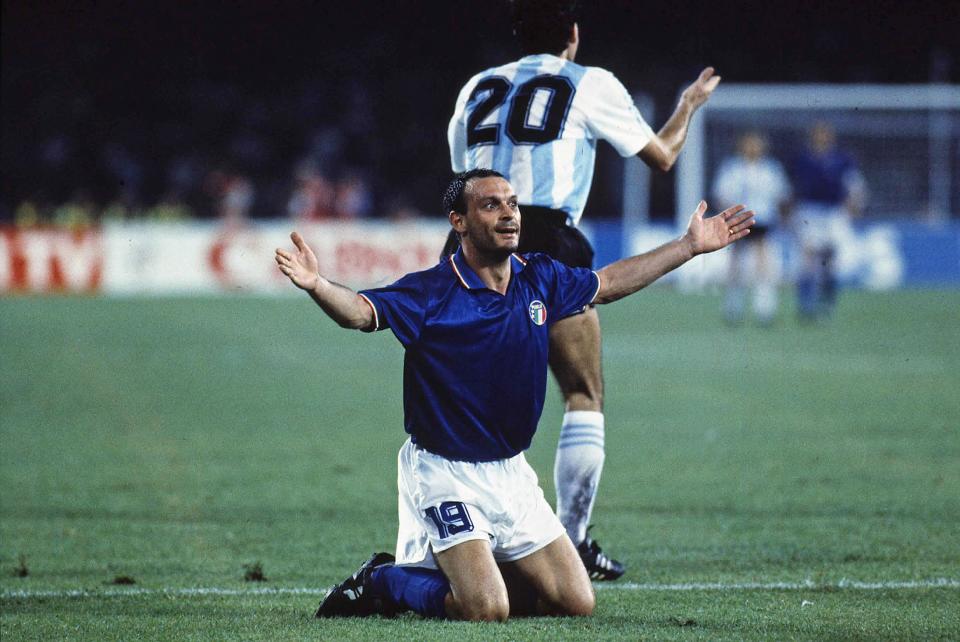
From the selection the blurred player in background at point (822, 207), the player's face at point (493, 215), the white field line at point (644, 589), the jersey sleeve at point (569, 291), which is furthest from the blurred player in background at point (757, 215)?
the player's face at point (493, 215)

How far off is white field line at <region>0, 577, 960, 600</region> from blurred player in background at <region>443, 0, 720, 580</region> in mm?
551

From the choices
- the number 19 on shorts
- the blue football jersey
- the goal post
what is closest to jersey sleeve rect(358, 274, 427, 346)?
the blue football jersey

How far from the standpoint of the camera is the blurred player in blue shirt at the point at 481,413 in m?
4.97

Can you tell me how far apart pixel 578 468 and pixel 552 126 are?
4.35 ft

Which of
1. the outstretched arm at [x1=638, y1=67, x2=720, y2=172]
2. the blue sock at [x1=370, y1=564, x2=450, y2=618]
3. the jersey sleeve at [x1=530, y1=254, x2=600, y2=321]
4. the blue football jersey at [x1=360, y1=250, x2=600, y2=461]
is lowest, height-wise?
the blue sock at [x1=370, y1=564, x2=450, y2=618]

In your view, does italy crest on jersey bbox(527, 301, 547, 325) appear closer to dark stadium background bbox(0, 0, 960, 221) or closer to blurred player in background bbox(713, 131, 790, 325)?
blurred player in background bbox(713, 131, 790, 325)

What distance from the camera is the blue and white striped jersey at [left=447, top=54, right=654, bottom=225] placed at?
19.6 ft

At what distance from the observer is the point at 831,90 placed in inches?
1065

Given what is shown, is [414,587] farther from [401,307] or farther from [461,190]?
[461,190]

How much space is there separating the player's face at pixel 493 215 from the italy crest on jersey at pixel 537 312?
0.22m

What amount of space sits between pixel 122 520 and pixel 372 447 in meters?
2.62

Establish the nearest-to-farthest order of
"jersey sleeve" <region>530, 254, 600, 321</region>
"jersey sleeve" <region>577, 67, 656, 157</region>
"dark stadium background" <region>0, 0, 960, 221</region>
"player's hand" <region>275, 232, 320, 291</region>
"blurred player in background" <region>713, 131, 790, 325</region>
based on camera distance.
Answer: "player's hand" <region>275, 232, 320, 291</region>
"jersey sleeve" <region>530, 254, 600, 321</region>
"jersey sleeve" <region>577, 67, 656, 157</region>
"blurred player in background" <region>713, 131, 790, 325</region>
"dark stadium background" <region>0, 0, 960, 221</region>

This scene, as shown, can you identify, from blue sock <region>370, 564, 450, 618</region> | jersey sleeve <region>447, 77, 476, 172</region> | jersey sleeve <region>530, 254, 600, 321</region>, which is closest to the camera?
blue sock <region>370, 564, 450, 618</region>

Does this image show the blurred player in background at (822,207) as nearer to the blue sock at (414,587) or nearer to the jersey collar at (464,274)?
the jersey collar at (464,274)
